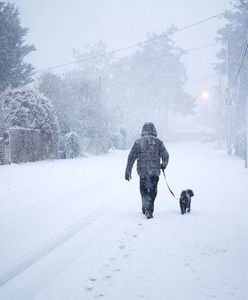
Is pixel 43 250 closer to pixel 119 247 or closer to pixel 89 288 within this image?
pixel 119 247

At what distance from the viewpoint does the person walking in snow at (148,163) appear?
330 inches

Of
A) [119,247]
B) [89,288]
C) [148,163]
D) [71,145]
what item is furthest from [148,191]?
[71,145]

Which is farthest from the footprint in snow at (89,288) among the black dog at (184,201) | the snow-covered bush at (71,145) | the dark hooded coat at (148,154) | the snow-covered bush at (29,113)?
the snow-covered bush at (71,145)

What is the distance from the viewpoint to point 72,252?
5664 millimetres

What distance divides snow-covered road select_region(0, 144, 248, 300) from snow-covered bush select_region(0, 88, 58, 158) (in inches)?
477

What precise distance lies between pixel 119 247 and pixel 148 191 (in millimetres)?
2580

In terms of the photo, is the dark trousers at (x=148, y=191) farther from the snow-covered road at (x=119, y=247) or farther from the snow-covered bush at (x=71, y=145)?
the snow-covered bush at (x=71, y=145)

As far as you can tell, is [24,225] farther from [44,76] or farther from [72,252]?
[44,76]

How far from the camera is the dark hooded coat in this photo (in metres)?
8.50

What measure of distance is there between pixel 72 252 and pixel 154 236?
1.57 m

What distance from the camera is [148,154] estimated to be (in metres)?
8.60

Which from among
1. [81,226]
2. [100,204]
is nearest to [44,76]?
[100,204]

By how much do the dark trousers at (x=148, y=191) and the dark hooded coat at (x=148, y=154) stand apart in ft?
0.37

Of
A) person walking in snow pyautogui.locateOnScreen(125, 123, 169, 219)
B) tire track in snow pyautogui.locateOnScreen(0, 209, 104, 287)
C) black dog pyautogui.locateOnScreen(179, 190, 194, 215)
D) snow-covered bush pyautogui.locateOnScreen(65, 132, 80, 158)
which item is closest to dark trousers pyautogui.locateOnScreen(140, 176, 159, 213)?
person walking in snow pyautogui.locateOnScreen(125, 123, 169, 219)
